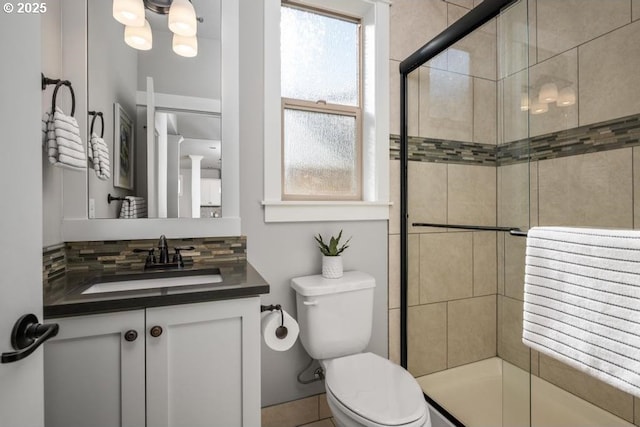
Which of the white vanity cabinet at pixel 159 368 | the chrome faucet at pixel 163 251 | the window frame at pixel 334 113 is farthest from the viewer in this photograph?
the window frame at pixel 334 113

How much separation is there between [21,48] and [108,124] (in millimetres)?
863

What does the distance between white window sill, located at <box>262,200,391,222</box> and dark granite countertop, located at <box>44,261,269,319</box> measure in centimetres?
40

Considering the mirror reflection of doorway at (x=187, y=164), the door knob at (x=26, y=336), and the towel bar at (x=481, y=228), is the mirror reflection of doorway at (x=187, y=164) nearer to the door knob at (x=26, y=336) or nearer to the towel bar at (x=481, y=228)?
the door knob at (x=26, y=336)

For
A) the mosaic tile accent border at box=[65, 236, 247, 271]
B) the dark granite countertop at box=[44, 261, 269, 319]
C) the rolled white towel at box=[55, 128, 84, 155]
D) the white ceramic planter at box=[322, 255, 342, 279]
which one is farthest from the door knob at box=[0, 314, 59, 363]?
the white ceramic planter at box=[322, 255, 342, 279]

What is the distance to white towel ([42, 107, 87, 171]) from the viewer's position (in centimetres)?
107

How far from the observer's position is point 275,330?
1.31 metres

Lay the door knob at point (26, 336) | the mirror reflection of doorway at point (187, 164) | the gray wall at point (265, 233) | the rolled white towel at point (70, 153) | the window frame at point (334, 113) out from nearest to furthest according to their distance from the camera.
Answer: the door knob at point (26, 336), the rolled white towel at point (70, 153), the mirror reflection of doorway at point (187, 164), the gray wall at point (265, 233), the window frame at point (334, 113)

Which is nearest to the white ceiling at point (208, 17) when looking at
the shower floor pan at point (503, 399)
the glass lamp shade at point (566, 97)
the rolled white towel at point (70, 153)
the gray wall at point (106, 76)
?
the gray wall at point (106, 76)

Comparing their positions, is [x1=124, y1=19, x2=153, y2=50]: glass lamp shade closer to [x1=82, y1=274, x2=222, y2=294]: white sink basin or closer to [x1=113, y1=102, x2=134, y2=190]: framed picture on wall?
[x1=113, y1=102, x2=134, y2=190]: framed picture on wall

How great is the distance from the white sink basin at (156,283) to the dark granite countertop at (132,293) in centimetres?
2

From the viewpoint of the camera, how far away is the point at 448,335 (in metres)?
1.89

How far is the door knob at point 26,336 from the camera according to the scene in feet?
1.88

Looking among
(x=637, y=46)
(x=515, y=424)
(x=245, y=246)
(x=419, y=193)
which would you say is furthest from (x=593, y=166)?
(x=245, y=246)

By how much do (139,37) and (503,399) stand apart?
2.36 meters
